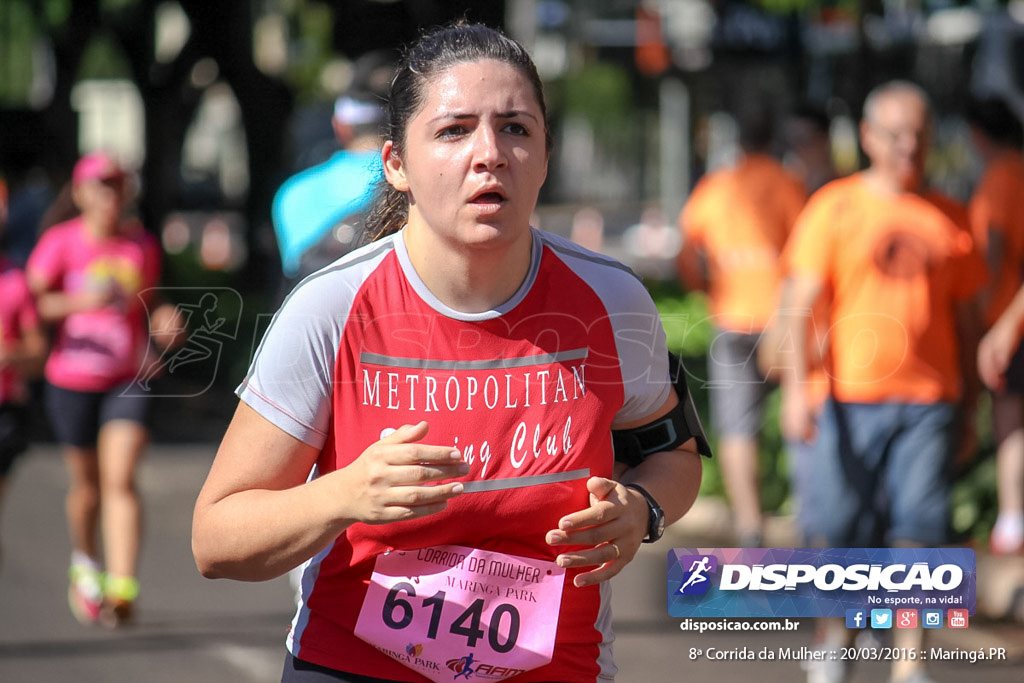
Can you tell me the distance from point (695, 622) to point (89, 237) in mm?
4092

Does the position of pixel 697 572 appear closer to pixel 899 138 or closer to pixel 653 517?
pixel 653 517

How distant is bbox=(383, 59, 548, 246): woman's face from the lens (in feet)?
7.84

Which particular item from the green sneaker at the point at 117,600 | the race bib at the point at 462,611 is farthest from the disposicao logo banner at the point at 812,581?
the green sneaker at the point at 117,600

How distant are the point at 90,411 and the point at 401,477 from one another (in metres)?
4.82

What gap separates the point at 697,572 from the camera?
337cm

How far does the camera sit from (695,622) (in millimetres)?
3879

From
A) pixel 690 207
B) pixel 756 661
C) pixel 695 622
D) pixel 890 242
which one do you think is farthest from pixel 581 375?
pixel 690 207

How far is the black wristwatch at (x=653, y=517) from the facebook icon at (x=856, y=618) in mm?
1343

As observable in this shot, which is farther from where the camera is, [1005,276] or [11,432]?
[1005,276]

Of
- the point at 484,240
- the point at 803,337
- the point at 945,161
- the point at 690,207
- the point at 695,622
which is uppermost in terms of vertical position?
the point at 945,161

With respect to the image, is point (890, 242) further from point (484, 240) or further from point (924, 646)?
point (484, 240)

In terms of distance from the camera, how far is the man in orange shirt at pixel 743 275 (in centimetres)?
762

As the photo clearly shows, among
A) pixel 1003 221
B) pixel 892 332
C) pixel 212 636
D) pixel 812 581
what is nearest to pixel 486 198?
pixel 812 581

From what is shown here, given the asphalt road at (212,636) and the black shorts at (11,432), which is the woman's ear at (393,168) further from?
the black shorts at (11,432)
